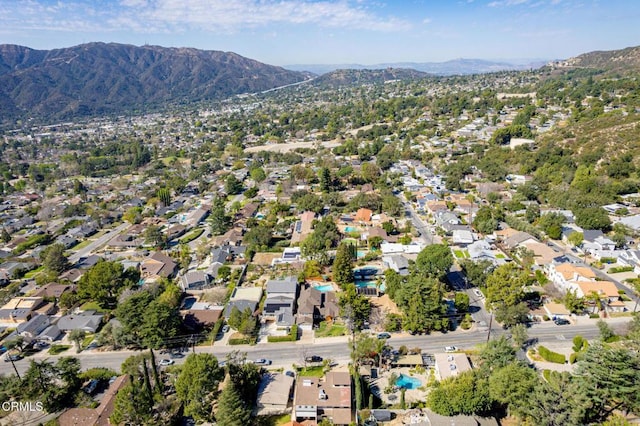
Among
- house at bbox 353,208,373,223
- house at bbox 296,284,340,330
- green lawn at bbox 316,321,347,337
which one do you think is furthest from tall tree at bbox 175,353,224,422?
house at bbox 353,208,373,223

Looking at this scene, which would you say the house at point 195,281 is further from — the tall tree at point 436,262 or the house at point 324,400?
the tall tree at point 436,262

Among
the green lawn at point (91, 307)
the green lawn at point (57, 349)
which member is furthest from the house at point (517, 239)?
the green lawn at point (57, 349)

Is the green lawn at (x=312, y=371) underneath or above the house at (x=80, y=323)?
underneath

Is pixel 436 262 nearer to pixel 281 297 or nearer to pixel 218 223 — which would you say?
pixel 281 297

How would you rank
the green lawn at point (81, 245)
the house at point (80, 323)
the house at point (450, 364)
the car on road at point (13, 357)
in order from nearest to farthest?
the house at point (450, 364) → the car on road at point (13, 357) → the house at point (80, 323) → the green lawn at point (81, 245)

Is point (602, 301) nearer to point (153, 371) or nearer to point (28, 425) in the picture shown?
point (153, 371)

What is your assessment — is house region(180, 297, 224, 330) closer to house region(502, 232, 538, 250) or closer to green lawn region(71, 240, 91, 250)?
green lawn region(71, 240, 91, 250)

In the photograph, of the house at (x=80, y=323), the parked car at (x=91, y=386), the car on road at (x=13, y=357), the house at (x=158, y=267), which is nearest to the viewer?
the parked car at (x=91, y=386)

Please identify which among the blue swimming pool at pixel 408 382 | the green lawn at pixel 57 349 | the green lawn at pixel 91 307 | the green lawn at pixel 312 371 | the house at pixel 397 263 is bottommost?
the green lawn at pixel 57 349
